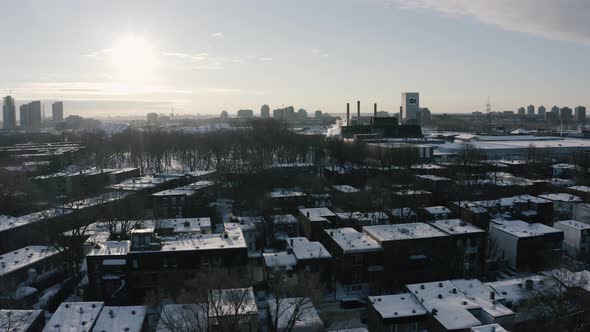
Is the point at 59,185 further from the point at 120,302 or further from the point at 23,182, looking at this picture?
the point at 120,302

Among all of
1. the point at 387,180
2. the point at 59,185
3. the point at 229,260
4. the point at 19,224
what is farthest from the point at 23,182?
the point at 387,180

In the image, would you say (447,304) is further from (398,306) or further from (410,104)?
(410,104)

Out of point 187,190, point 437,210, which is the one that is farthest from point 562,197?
point 187,190

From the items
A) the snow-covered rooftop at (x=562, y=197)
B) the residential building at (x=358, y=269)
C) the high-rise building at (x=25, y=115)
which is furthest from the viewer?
the high-rise building at (x=25, y=115)

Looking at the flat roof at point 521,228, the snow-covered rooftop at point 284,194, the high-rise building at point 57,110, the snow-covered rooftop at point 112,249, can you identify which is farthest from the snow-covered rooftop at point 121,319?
the high-rise building at point 57,110

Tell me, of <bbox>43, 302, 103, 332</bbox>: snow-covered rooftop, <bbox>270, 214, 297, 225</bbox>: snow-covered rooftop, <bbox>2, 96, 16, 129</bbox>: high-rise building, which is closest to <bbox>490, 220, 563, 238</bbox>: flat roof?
<bbox>270, 214, 297, 225</bbox>: snow-covered rooftop

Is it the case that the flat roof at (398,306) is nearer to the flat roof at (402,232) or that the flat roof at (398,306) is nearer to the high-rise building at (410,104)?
the flat roof at (402,232)

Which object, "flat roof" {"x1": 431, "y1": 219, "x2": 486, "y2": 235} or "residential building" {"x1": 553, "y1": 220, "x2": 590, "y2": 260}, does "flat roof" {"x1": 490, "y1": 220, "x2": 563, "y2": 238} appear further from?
"flat roof" {"x1": 431, "y1": 219, "x2": 486, "y2": 235}
